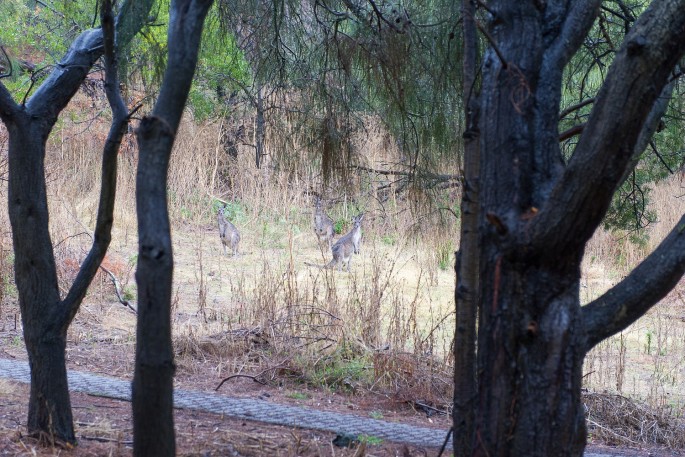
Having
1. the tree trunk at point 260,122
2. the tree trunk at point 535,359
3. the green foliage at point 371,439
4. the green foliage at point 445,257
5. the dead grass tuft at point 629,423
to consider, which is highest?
the tree trunk at point 260,122

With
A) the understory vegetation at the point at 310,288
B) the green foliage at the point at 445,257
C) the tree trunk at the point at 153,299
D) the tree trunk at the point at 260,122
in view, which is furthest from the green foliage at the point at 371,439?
the green foliage at the point at 445,257

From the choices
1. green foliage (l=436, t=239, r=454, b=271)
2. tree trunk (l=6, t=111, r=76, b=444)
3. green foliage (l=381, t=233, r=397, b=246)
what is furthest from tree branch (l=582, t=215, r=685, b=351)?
green foliage (l=381, t=233, r=397, b=246)

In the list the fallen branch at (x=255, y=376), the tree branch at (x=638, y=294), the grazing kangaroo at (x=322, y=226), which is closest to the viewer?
the tree branch at (x=638, y=294)

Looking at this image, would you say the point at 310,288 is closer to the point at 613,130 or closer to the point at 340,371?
the point at 340,371

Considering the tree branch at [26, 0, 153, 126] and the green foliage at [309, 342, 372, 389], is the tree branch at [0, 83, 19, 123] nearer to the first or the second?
the tree branch at [26, 0, 153, 126]

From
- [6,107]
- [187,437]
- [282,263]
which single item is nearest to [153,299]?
[6,107]

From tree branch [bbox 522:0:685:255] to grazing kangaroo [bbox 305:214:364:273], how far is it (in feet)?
30.1

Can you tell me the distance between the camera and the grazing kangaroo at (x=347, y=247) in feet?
40.2

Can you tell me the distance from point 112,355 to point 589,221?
239 inches

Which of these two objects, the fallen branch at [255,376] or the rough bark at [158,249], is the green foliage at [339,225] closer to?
the fallen branch at [255,376]

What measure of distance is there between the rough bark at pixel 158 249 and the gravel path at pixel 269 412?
279 cm

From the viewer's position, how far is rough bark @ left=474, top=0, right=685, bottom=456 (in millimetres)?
2660

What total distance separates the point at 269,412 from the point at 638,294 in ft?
11.3

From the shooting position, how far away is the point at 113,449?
430 centimetres
